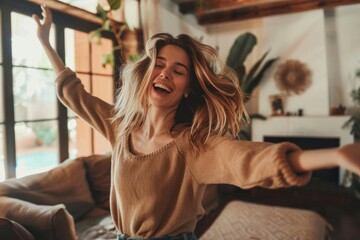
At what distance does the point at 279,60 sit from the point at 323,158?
14.9 feet

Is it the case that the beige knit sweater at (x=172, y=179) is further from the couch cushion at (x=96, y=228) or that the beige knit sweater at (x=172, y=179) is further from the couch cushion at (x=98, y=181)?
the couch cushion at (x=98, y=181)

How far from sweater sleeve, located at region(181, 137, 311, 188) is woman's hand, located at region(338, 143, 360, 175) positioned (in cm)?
9

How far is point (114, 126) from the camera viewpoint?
105cm

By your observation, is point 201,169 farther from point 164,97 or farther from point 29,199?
point 29,199

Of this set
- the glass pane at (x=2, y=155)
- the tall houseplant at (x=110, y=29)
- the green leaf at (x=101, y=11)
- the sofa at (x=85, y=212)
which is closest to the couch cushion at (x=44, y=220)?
the sofa at (x=85, y=212)

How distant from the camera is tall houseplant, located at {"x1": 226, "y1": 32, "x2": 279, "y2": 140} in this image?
13.9ft

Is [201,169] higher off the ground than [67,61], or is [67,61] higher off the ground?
[67,61]

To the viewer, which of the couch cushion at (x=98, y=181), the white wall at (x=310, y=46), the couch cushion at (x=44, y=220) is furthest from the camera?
the white wall at (x=310, y=46)

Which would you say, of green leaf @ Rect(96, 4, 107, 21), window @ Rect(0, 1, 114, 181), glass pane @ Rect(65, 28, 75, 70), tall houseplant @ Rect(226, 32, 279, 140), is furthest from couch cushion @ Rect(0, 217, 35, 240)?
tall houseplant @ Rect(226, 32, 279, 140)

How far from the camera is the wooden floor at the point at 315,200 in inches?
130

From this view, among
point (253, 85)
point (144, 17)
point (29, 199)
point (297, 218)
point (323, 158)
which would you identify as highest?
point (144, 17)

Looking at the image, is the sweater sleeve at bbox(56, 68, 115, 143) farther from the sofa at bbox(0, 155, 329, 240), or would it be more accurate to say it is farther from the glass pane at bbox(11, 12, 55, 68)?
the glass pane at bbox(11, 12, 55, 68)

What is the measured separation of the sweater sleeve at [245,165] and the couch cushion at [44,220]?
102cm

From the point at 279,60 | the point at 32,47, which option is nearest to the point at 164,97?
the point at 32,47
